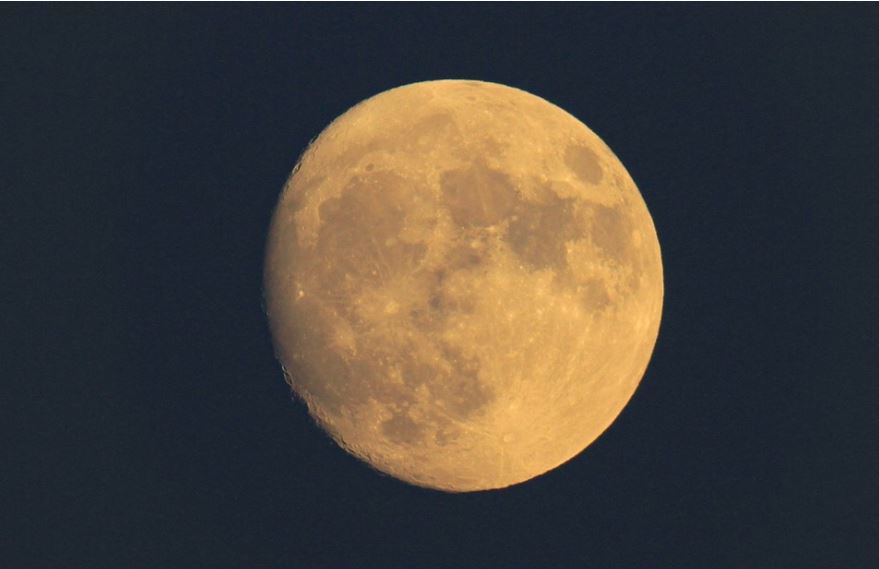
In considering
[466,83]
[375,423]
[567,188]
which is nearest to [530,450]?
[375,423]

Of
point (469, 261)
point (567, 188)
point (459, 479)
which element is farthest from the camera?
point (459, 479)

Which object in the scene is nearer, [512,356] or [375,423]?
[512,356]

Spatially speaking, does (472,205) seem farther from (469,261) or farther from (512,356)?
(512,356)

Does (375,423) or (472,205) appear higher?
(472,205)

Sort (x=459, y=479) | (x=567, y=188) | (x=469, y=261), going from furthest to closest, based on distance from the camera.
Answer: (x=459, y=479), (x=567, y=188), (x=469, y=261)

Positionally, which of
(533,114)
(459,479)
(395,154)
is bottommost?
(459,479)

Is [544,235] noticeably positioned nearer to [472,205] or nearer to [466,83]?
[472,205]
